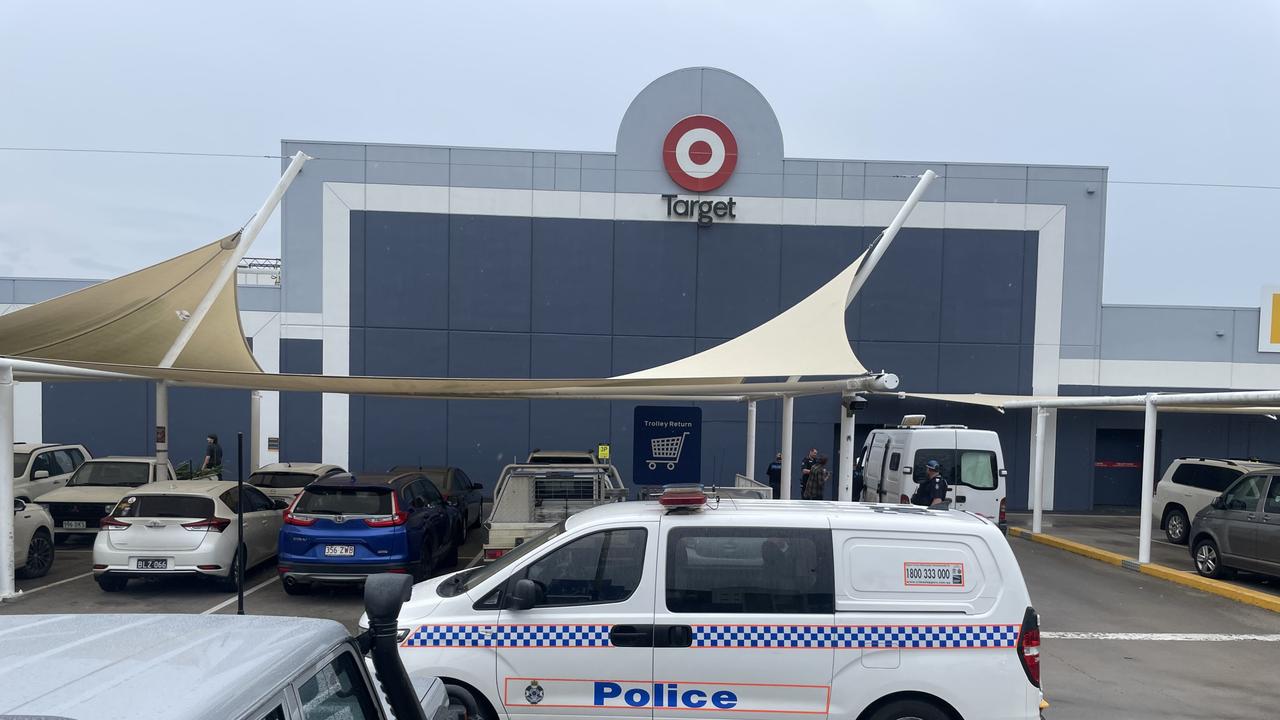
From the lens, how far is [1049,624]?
10.0 meters

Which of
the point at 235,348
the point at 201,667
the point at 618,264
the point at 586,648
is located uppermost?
the point at 618,264

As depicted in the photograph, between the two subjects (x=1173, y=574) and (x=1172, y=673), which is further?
(x=1173, y=574)

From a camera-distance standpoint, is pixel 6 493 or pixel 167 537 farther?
pixel 6 493

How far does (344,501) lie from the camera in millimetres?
10297

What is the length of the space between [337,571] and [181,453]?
12606 millimetres

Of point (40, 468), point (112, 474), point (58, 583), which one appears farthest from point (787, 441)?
point (40, 468)

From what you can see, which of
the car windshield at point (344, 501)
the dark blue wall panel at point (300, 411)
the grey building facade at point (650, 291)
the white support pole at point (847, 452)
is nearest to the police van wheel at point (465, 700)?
the car windshield at point (344, 501)

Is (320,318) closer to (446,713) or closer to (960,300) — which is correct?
(960,300)

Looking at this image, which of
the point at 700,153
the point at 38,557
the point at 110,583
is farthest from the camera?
the point at 700,153

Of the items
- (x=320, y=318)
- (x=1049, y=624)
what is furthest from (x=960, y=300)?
(x=320, y=318)

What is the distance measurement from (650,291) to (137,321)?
11.1 metres

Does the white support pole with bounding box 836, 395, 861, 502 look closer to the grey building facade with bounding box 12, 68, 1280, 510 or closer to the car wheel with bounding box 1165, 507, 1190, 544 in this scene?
the grey building facade with bounding box 12, 68, 1280, 510

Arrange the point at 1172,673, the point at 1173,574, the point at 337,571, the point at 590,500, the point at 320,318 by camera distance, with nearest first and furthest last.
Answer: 1. the point at 1172,673
2. the point at 337,571
3. the point at 590,500
4. the point at 1173,574
5. the point at 320,318

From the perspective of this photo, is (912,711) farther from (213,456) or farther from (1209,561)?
(213,456)
